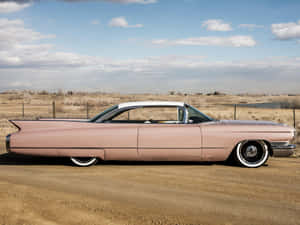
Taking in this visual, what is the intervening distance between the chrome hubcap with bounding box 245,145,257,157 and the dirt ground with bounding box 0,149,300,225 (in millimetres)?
338

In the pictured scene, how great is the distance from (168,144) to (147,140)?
0.42m

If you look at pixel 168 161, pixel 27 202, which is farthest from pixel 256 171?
pixel 27 202

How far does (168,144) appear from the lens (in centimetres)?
668

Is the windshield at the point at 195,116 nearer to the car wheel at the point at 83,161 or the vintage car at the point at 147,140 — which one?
the vintage car at the point at 147,140

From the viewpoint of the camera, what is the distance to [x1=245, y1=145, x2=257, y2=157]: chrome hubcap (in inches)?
276

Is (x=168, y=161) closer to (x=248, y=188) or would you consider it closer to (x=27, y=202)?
(x=248, y=188)

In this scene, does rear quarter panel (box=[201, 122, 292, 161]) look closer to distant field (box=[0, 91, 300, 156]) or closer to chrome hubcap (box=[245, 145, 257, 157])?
chrome hubcap (box=[245, 145, 257, 157])

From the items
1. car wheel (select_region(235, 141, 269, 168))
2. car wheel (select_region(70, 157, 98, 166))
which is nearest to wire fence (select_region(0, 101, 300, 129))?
car wheel (select_region(235, 141, 269, 168))

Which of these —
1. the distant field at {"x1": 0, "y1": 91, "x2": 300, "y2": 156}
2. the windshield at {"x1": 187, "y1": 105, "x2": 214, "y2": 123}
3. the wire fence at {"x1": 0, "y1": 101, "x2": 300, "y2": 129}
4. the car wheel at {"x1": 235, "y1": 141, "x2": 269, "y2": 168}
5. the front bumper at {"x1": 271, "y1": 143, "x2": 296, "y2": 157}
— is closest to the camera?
the front bumper at {"x1": 271, "y1": 143, "x2": 296, "y2": 157}

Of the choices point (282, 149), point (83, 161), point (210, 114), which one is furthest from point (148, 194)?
point (210, 114)

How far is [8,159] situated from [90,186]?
3.46m

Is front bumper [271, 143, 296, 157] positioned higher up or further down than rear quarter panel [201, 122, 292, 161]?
further down

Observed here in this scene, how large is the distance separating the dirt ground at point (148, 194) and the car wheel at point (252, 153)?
195 mm

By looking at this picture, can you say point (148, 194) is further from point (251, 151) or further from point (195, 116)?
point (251, 151)
